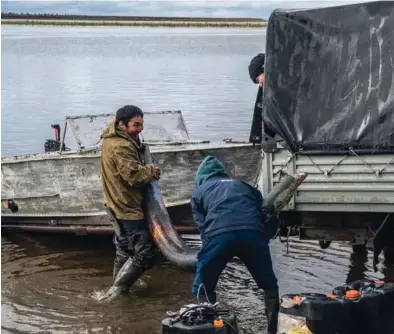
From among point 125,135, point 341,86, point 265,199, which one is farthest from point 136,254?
point 341,86

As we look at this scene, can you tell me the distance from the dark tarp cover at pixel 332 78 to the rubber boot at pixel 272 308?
5.59 ft

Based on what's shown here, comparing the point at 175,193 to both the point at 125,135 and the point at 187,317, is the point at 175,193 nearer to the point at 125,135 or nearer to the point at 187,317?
the point at 125,135

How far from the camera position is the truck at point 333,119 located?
317 inches

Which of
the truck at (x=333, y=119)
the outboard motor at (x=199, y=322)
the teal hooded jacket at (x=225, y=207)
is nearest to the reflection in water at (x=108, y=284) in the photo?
the truck at (x=333, y=119)

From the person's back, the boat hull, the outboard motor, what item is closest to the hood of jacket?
the person's back

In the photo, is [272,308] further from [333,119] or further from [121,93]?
[121,93]

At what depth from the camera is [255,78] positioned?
9.70 meters

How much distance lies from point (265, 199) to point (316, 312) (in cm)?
124

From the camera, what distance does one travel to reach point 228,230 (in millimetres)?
6750

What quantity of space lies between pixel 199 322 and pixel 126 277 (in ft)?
10.1

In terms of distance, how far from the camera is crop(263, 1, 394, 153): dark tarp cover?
815cm

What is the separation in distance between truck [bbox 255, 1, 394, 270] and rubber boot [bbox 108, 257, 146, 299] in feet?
5.35

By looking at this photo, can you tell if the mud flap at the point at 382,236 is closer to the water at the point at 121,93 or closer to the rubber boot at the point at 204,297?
the rubber boot at the point at 204,297

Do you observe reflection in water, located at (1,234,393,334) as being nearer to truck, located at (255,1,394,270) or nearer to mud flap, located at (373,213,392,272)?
mud flap, located at (373,213,392,272)
